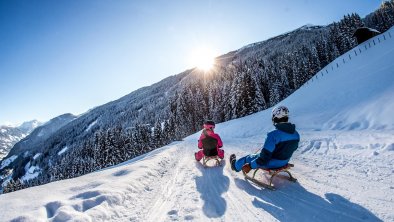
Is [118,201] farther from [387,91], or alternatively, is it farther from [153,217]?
[387,91]

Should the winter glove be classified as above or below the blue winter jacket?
below

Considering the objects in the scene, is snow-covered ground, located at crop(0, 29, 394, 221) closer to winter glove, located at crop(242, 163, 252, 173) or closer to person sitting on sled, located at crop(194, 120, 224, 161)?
winter glove, located at crop(242, 163, 252, 173)

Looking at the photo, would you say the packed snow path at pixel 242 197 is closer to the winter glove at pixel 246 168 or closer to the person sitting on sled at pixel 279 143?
the winter glove at pixel 246 168

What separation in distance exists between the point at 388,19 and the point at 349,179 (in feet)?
344

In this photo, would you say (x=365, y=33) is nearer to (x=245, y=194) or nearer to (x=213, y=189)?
(x=213, y=189)

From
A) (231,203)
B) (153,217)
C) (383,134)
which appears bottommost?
(383,134)

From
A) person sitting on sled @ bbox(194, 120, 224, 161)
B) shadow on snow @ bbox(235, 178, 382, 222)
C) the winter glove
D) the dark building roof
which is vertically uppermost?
the dark building roof

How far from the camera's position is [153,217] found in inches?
219

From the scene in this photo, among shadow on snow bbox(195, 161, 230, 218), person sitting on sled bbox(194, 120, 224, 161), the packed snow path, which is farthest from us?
person sitting on sled bbox(194, 120, 224, 161)

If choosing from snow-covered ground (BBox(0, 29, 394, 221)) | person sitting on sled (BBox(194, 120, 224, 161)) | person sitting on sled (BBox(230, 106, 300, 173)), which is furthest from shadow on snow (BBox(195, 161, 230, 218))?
person sitting on sled (BBox(230, 106, 300, 173))

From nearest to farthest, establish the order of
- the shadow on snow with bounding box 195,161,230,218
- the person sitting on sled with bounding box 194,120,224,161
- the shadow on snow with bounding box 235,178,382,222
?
the shadow on snow with bounding box 235,178,382,222, the shadow on snow with bounding box 195,161,230,218, the person sitting on sled with bounding box 194,120,224,161

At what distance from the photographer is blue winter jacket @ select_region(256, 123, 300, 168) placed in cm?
632

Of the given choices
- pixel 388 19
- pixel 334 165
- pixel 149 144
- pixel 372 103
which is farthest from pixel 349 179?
pixel 388 19

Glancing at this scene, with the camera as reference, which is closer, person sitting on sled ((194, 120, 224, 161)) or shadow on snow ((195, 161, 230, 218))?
shadow on snow ((195, 161, 230, 218))
